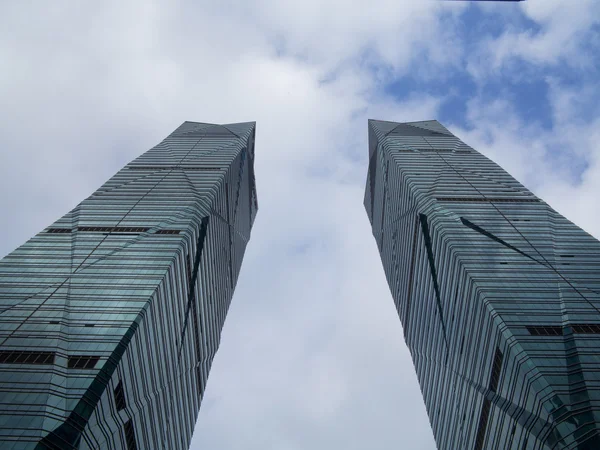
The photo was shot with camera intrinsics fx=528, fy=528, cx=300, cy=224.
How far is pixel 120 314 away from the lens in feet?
183

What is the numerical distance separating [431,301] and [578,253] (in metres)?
21.6

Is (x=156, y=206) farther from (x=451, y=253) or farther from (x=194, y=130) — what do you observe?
(x=194, y=130)

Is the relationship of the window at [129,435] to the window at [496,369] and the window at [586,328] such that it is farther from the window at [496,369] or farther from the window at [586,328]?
the window at [586,328]

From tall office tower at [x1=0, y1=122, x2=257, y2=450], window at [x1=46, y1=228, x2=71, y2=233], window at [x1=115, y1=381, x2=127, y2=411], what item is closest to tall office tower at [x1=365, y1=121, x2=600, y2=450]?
tall office tower at [x1=0, y1=122, x2=257, y2=450]

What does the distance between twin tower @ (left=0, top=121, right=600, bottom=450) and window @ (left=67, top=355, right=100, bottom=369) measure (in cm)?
18

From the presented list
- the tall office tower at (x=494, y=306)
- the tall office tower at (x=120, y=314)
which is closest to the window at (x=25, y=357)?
the tall office tower at (x=120, y=314)

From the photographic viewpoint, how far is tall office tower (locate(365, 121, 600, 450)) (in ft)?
156

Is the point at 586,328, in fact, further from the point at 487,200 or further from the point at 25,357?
the point at 25,357

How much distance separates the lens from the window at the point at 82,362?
48406mm

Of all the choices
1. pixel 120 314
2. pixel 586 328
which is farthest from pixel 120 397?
pixel 586 328

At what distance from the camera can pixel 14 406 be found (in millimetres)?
43219

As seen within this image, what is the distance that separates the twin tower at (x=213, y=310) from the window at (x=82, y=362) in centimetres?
18

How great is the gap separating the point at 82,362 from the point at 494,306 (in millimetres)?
42287

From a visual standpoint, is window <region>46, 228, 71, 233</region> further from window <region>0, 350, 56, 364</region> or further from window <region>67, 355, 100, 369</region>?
window <region>67, 355, 100, 369</region>
